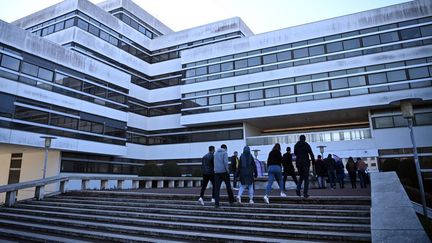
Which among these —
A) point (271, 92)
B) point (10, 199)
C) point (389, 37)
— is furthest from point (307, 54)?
point (10, 199)

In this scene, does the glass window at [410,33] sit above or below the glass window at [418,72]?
above

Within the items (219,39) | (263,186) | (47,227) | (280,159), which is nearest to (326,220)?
(280,159)

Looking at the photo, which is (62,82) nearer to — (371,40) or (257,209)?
(257,209)

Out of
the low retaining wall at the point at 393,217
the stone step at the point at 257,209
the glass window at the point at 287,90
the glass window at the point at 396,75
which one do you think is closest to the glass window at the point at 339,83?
the glass window at the point at 396,75

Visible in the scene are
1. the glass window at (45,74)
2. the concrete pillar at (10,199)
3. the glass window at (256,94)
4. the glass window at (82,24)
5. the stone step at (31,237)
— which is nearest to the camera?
the stone step at (31,237)

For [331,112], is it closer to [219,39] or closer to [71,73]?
[219,39]

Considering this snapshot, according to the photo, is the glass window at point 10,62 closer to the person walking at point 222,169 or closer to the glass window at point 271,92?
the person walking at point 222,169

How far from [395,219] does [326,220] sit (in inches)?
69.2

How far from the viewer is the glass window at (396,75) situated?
1069 inches

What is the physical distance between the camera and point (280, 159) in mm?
10141

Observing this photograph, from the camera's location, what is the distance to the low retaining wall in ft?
15.8

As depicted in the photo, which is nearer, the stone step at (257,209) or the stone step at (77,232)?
the stone step at (77,232)

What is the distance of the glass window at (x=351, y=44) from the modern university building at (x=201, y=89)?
89 millimetres

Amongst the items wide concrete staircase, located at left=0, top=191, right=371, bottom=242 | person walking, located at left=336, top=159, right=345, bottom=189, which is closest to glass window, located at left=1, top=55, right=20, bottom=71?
wide concrete staircase, located at left=0, top=191, right=371, bottom=242
